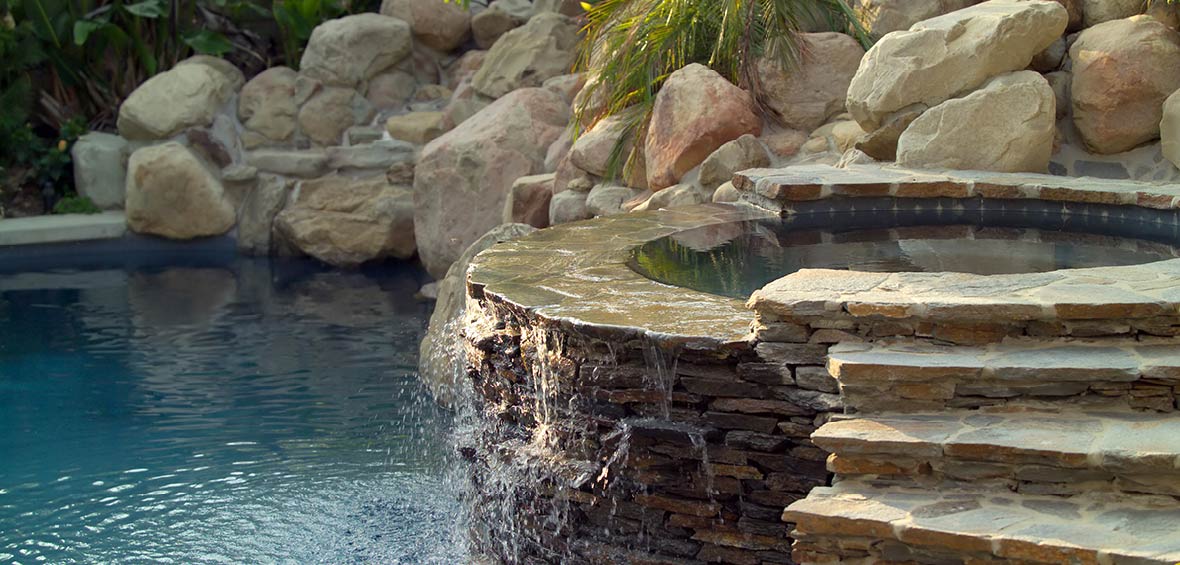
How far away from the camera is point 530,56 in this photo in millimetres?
10047

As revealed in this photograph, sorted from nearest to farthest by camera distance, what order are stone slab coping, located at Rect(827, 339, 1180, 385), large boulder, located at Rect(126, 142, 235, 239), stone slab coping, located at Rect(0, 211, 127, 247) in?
stone slab coping, located at Rect(827, 339, 1180, 385) < large boulder, located at Rect(126, 142, 235, 239) < stone slab coping, located at Rect(0, 211, 127, 247)

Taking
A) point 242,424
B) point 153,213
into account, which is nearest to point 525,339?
point 242,424

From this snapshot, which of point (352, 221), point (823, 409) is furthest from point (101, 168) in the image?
point (823, 409)

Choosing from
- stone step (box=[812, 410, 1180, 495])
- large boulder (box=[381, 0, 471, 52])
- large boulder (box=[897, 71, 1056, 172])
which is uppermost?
large boulder (box=[381, 0, 471, 52])

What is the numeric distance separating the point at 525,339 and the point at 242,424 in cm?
295

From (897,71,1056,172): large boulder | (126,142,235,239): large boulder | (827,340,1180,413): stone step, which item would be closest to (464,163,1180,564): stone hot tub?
(827,340,1180,413): stone step

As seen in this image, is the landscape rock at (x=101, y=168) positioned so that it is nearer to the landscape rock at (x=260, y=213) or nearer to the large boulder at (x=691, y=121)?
the landscape rock at (x=260, y=213)

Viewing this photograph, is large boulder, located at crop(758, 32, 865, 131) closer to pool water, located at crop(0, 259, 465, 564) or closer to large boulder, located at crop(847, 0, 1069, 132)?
large boulder, located at crop(847, 0, 1069, 132)

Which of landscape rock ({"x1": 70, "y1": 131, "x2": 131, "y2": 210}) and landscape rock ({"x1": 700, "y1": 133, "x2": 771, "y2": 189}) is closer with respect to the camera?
landscape rock ({"x1": 700, "y1": 133, "x2": 771, "y2": 189})

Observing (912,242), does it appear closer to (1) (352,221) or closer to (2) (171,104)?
(1) (352,221)

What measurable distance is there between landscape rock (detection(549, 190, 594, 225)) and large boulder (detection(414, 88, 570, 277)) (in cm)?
131

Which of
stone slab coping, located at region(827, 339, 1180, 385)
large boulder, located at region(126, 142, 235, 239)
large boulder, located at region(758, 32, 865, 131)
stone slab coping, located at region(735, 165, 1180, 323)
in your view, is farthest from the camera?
large boulder, located at region(126, 142, 235, 239)

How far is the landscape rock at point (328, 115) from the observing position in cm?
1115

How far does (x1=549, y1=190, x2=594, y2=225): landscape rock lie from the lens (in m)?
7.36
